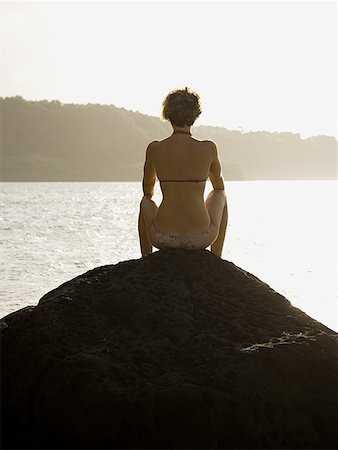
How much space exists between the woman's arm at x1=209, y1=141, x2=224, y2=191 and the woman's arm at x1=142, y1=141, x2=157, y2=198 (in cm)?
55

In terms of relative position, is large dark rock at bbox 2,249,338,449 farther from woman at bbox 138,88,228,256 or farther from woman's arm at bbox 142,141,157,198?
woman's arm at bbox 142,141,157,198

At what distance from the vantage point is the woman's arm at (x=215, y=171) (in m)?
6.71

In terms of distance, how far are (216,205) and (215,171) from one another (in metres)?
0.32

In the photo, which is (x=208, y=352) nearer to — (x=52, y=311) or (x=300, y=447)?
(x=300, y=447)

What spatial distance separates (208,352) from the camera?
504 cm

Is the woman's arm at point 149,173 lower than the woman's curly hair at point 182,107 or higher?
lower

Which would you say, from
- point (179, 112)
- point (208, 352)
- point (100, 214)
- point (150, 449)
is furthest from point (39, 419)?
point (100, 214)

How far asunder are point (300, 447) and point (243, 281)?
5.35 feet

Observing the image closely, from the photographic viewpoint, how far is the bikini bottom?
648cm

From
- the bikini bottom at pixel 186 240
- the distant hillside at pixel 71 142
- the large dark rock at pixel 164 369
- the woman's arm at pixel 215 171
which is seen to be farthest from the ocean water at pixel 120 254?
the distant hillside at pixel 71 142

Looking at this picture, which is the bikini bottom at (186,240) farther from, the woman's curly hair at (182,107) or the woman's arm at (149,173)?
the woman's curly hair at (182,107)

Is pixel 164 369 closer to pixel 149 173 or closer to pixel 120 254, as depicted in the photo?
pixel 149 173

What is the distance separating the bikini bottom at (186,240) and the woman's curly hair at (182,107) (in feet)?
3.37

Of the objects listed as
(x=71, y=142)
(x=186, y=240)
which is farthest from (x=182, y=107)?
(x=71, y=142)
